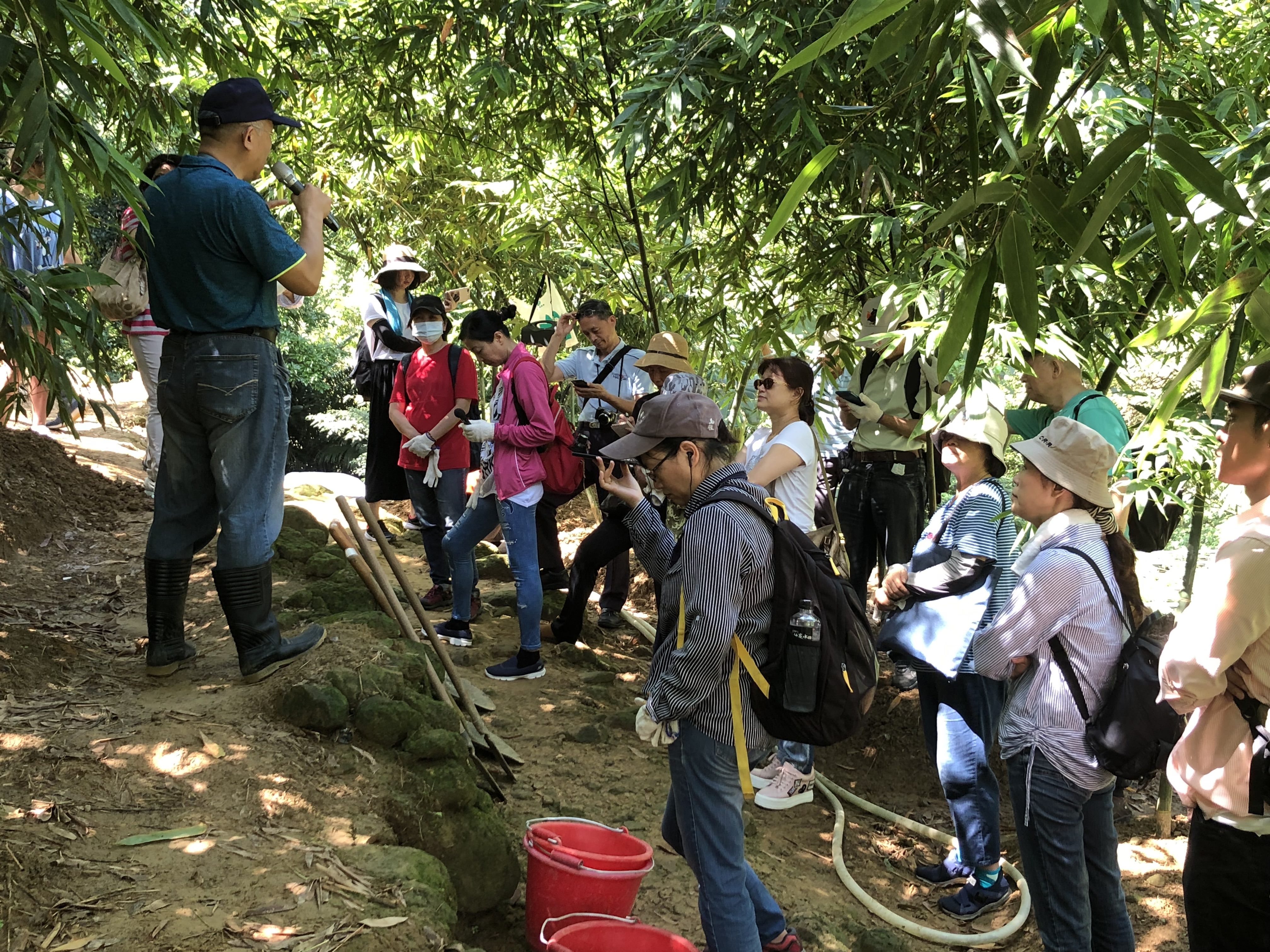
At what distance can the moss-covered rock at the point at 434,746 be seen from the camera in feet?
10.9

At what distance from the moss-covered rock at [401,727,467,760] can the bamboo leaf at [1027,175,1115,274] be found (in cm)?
264

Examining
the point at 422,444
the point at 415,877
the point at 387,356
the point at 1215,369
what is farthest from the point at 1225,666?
the point at 387,356

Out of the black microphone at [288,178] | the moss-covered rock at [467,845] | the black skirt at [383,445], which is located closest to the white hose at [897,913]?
the moss-covered rock at [467,845]

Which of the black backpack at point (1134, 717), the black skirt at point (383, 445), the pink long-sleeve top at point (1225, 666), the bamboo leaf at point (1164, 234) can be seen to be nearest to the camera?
the bamboo leaf at point (1164, 234)

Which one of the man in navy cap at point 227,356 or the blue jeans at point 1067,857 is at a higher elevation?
the man in navy cap at point 227,356

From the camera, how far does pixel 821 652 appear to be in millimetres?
2561

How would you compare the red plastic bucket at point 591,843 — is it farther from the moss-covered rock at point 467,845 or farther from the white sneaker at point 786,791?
the white sneaker at point 786,791

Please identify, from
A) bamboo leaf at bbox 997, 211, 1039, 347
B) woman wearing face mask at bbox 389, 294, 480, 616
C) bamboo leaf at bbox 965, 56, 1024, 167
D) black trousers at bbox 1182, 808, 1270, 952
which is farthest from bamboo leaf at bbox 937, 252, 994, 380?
woman wearing face mask at bbox 389, 294, 480, 616

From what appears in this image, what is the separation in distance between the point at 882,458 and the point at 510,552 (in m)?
1.90

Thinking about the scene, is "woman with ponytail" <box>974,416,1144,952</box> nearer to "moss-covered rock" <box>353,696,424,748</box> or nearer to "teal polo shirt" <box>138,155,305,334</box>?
"moss-covered rock" <box>353,696,424,748</box>

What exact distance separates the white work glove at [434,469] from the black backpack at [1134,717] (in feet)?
11.4

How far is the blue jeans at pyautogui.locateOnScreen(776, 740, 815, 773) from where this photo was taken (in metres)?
4.54

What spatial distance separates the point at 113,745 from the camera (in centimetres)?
291

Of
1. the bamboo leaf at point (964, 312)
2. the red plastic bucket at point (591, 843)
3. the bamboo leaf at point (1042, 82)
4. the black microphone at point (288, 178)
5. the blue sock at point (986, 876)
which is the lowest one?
the blue sock at point (986, 876)
